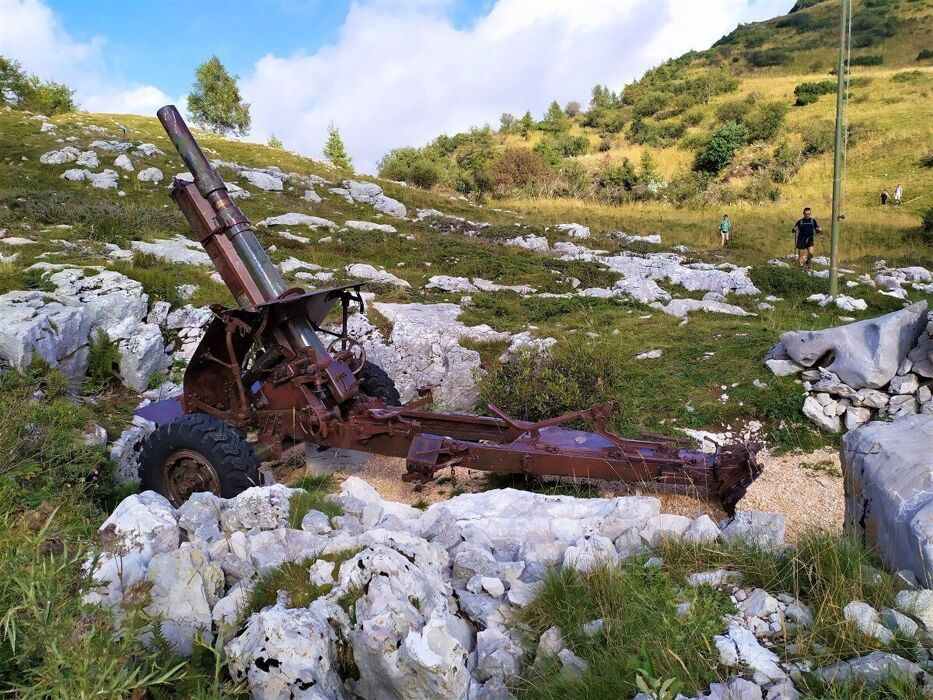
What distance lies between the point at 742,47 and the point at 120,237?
6927cm

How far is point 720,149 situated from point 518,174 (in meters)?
12.2

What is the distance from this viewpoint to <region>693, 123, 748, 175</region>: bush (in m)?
37.0

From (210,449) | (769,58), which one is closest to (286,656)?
(210,449)

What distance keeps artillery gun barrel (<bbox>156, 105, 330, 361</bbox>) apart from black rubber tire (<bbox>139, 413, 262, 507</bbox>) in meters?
1.07

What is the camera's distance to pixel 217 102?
48.9m

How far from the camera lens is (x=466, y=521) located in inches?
162

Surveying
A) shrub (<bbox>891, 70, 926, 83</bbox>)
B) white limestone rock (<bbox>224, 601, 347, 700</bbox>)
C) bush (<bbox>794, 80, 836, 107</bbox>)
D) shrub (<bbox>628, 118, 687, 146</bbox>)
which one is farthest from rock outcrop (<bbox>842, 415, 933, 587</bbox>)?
shrub (<bbox>891, 70, 926, 83</bbox>)

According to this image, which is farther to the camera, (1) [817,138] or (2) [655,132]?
(2) [655,132]

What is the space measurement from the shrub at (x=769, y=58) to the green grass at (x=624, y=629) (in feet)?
215

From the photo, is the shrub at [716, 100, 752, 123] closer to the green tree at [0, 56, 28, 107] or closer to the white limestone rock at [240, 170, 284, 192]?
the white limestone rock at [240, 170, 284, 192]

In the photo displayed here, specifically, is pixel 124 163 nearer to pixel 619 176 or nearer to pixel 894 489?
pixel 894 489

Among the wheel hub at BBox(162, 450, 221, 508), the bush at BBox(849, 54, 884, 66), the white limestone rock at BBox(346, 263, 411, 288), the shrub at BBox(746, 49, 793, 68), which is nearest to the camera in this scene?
the wheel hub at BBox(162, 450, 221, 508)

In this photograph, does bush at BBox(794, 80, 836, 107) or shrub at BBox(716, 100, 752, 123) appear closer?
bush at BBox(794, 80, 836, 107)

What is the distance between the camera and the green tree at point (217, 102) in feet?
160
